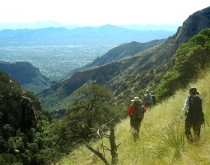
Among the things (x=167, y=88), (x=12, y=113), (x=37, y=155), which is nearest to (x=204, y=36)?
(x=167, y=88)

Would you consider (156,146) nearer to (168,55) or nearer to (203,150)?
(203,150)

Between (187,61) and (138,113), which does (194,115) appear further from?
(187,61)

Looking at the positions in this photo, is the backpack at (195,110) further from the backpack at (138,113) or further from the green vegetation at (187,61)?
the green vegetation at (187,61)

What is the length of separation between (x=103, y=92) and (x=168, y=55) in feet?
429

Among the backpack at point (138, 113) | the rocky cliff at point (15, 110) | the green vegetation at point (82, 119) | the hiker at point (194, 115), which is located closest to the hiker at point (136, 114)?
the backpack at point (138, 113)

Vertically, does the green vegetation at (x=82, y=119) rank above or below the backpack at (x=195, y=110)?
below

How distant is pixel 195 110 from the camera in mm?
8133

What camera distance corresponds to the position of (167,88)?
33906 millimetres

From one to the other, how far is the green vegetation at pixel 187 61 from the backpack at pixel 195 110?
22486mm

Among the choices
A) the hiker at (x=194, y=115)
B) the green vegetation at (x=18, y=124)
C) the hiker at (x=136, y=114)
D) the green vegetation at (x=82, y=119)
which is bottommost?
the green vegetation at (x=18, y=124)

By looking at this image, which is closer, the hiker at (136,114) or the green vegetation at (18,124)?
the hiker at (136,114)

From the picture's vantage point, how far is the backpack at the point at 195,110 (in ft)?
26.4

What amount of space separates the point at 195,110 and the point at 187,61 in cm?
2477

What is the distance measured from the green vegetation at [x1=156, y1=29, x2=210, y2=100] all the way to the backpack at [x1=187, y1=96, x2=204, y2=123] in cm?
2249
